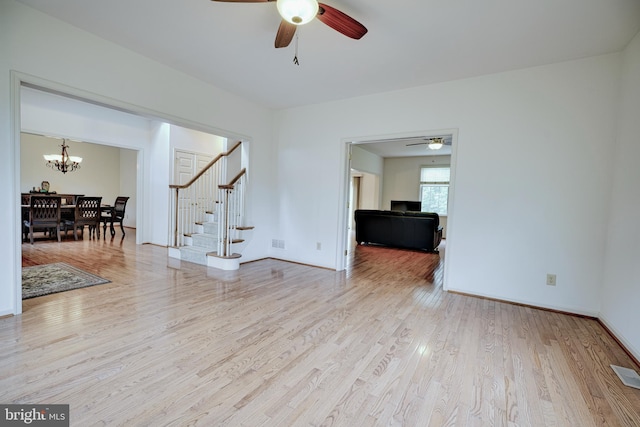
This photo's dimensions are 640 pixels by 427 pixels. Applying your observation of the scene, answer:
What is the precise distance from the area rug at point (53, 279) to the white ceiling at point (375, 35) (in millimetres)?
2734

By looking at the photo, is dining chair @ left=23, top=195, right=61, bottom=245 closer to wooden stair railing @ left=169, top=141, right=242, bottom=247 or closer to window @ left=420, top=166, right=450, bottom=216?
wooden stair railing @ left=169, top=141, right=242, bottom=247

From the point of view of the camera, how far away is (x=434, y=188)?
9.43 metres

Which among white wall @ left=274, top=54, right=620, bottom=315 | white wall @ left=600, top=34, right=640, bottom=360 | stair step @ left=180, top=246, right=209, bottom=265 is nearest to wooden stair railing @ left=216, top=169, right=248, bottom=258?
stair step @ left=180, top=246, right=209, bottom=265

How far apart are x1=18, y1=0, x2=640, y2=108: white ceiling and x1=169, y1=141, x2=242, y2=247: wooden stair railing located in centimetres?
218

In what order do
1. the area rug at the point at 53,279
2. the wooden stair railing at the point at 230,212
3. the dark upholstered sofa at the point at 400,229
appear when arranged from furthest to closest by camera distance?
the dark upholstered sofa at the point at 400,229
the wooden stair railing at the point at 230,212
the area rug at the point at 53,279

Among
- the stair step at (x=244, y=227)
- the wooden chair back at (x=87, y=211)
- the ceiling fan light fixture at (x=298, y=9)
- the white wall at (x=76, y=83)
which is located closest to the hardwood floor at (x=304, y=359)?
the white wall at (x=76, y=83)

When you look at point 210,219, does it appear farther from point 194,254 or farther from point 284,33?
point 284,33

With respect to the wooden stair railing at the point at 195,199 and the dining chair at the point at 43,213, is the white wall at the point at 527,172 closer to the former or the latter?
the wooden stair railing at the point at 195,199

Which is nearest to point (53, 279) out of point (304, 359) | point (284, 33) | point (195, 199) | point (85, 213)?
point (195, 199)

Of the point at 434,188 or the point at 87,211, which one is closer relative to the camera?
the point at 87,211

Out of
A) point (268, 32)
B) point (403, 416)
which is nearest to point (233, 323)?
point (403, 416)

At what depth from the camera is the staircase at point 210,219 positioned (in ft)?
14.5

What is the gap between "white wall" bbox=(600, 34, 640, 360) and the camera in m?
2.26

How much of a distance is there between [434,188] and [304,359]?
8.63 meters
